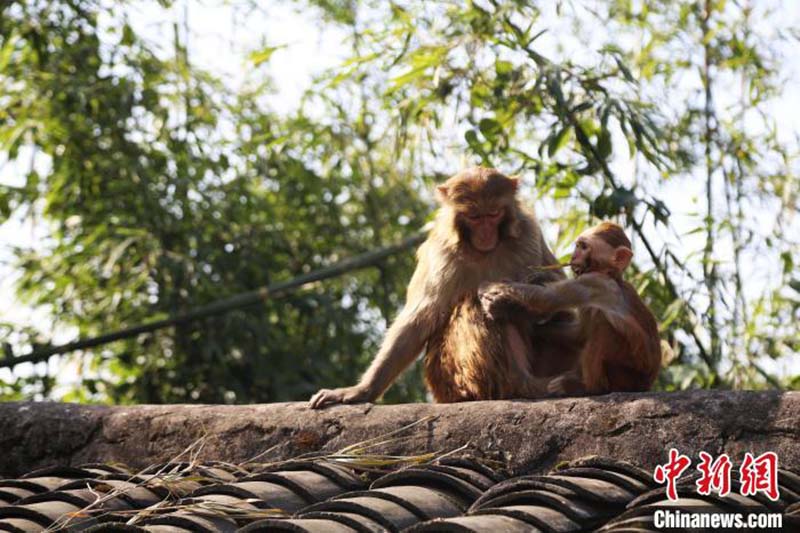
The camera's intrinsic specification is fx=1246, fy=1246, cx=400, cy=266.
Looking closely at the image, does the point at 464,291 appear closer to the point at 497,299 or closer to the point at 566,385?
the point at 497,299

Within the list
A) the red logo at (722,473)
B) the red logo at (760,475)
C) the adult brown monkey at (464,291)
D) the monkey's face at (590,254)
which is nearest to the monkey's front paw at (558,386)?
the adult brown monkey at (464,291)

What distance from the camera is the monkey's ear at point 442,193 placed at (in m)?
5.54

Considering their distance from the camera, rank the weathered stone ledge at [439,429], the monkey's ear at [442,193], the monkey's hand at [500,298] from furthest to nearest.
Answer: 1. the monkey's ear at [442,193]
2. the monkey's hand at [500,298]
3. the weathered stone ledge at [439,429]

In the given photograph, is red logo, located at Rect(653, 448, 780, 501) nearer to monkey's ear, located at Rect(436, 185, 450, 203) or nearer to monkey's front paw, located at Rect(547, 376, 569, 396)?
monkey's front paw, located at Rect(547, 376, 569, 396)

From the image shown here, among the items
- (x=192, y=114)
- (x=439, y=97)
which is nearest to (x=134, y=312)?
(x=192, y=114)

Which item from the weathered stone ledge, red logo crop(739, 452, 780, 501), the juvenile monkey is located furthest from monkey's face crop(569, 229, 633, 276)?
red logo crop(739, 452, 780, 501)

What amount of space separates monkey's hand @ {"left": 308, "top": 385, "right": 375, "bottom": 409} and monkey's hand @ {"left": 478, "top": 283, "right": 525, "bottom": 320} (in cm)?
62

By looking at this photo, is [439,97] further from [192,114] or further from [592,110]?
[192,114]

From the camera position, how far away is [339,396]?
5055mm

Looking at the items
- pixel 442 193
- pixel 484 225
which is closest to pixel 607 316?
pixel 484 225

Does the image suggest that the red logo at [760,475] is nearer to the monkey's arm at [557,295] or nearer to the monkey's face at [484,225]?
the monkey's arm at [557,295]

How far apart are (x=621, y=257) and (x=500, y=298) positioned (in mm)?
550

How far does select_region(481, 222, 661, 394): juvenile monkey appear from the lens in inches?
185

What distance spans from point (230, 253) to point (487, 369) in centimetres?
689
